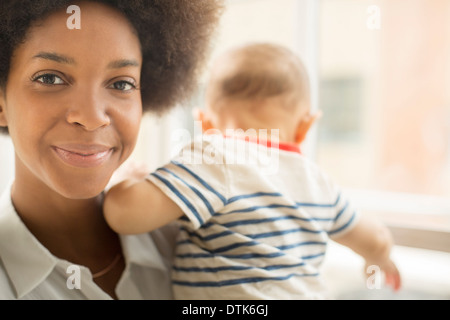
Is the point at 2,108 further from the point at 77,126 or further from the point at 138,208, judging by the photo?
the point at 138,208

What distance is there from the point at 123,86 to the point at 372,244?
66cm

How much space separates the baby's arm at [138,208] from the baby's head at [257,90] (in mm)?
273

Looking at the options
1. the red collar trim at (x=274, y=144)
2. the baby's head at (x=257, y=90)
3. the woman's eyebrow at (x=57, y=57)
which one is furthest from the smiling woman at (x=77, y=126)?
the red collar trim at (x=274, y=144)

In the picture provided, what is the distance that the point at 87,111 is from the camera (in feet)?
2.23

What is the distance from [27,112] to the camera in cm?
68

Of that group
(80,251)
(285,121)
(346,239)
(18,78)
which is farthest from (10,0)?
(346,239)

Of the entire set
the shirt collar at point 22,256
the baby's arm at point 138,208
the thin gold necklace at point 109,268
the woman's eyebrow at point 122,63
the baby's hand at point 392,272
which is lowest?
the baby's hand at point 392,272

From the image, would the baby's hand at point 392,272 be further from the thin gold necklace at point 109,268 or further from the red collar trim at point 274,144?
the thin gold necklace at point 109,268

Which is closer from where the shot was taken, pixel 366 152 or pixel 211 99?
pixel 211 99

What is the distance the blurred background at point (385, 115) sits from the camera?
171 centimetres

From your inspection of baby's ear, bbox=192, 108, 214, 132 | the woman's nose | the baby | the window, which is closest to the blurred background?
the window

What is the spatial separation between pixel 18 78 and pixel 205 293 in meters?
0.47

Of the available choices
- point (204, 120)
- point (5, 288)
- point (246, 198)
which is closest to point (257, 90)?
point (204, 120)
